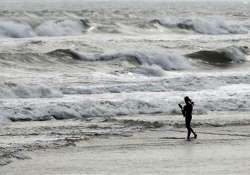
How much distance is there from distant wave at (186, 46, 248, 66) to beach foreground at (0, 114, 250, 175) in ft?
59.7

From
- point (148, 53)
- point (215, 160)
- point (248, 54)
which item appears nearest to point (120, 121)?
point (215, 160)

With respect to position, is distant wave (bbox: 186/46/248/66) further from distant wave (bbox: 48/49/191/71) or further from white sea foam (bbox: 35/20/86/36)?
white sea foam (bbox: 35/20/86/36)

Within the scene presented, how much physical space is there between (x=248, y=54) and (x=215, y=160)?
2556cm

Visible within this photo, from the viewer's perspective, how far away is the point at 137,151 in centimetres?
1274

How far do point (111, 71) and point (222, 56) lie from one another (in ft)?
33.0

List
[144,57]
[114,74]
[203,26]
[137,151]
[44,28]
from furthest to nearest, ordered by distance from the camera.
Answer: [203,26] → [44,28] → [144,57] → [114,74] → [137,151]

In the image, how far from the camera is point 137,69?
2692 centimetres

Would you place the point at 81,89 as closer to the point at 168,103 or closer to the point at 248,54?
the point at 168,103

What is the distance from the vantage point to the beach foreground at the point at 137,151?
11352 mm

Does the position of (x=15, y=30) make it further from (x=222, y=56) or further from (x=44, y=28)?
(x=222, y=56)

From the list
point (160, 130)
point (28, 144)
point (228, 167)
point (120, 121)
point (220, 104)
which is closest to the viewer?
point (228, 167)

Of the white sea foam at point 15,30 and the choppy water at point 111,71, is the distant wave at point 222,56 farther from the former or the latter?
the white sea foam at point 15,30

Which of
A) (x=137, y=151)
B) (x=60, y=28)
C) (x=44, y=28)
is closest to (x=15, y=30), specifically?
(x=44, y=28)

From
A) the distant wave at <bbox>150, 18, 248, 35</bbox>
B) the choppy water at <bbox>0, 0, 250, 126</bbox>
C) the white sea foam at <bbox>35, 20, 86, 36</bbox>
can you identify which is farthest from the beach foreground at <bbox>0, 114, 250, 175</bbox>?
the distant wave at <bbox>150, 18, 248, 35</bbox>
